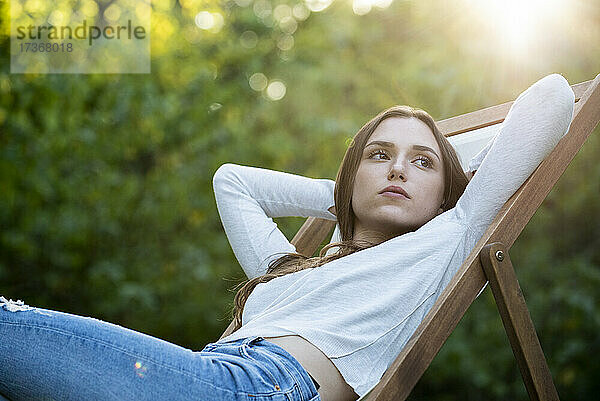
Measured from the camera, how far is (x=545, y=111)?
136 cm

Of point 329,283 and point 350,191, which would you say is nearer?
point 329,283

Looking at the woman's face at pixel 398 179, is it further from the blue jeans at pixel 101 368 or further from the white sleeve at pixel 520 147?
the blue jeans at pixel 101 368

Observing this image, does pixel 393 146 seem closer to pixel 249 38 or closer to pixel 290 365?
pixel 290 365

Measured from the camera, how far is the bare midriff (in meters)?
1.21

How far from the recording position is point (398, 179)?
1.53 m

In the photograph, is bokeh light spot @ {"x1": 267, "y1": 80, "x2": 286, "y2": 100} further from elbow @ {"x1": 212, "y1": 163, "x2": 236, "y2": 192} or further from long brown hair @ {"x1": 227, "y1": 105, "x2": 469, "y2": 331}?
long brown hair @ {"x1": 227, "y1": 105, "x2": 469, "y2": 331}

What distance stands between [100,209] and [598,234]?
95.7 inches

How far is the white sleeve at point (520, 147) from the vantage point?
1362 mm

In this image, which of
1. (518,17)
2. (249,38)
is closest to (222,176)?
(518,17)

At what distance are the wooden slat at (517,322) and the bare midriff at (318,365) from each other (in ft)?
1.11

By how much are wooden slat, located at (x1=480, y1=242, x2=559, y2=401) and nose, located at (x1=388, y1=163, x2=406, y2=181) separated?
0.29 meters

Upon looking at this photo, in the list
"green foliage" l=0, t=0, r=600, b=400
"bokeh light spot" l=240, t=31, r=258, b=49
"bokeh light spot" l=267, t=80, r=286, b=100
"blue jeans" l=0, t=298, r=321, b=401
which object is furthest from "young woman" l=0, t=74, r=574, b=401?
"bokeh light spot" l=240, t=31, r=258, b=49

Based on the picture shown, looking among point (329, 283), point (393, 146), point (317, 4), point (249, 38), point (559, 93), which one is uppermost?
point (317, 4)

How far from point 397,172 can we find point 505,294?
36cm
